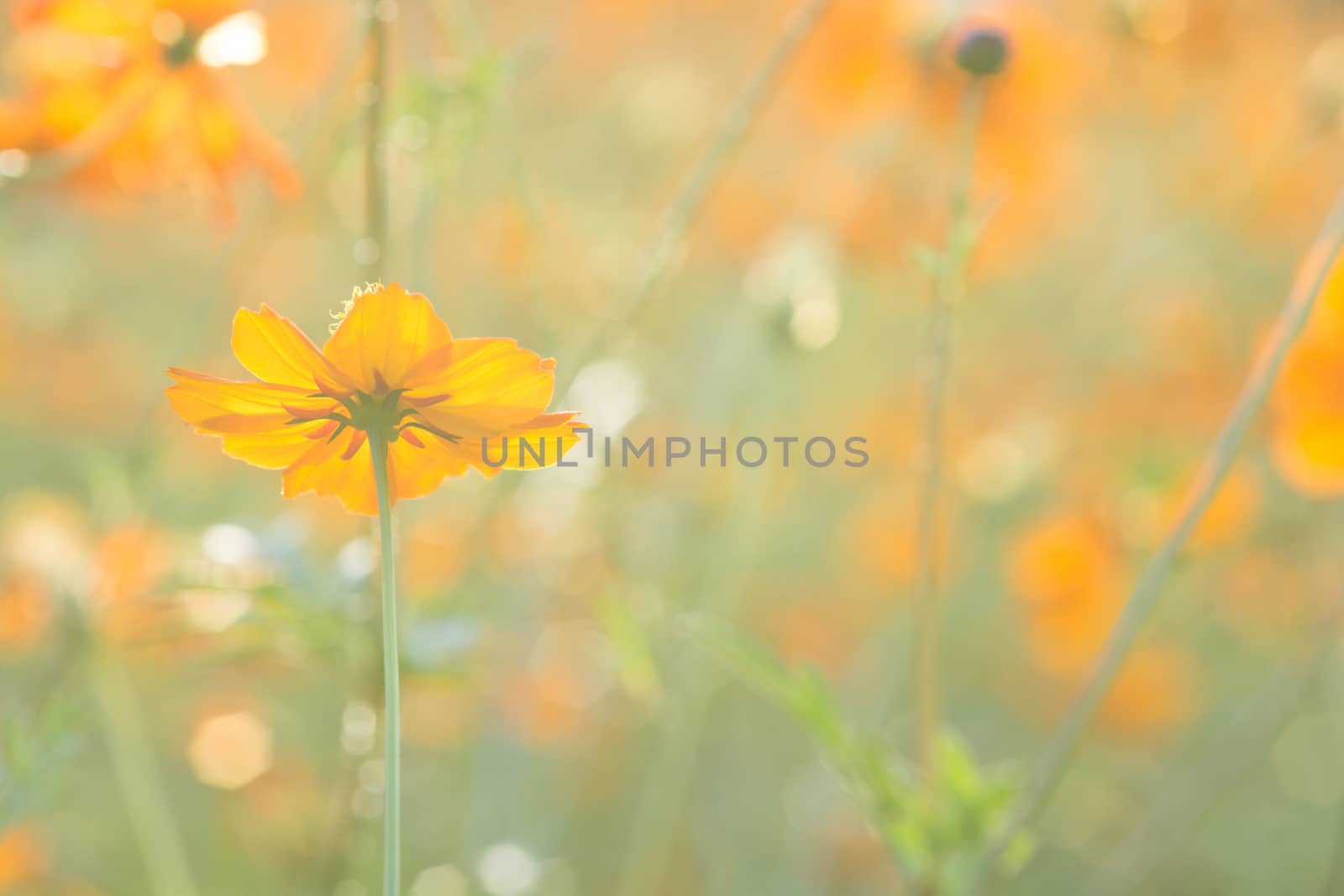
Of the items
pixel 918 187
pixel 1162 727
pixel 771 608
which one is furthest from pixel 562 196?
pixel 1162 727

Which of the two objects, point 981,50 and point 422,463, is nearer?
point 422,463

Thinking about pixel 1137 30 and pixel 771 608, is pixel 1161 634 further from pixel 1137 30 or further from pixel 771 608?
pixel 1137 30

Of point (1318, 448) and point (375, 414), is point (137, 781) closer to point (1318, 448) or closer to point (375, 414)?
point (375, 414)

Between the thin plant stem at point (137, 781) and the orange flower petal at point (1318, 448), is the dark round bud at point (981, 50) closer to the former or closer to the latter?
the orange flower petal at point (1318, 448)

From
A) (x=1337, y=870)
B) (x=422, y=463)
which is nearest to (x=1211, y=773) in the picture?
(x=1337, y=870)

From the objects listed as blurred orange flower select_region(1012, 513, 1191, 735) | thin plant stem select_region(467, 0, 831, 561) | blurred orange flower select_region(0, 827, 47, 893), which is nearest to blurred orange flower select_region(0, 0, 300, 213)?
thin plant stem select_region(467, 0, 831, 561)

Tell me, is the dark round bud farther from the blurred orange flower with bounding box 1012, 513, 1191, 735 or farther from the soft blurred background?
the blurred orange flower with bounding box 1012, 513, 1191, 735

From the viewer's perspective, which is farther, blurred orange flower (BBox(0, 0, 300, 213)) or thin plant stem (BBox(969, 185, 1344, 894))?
blurred orange flower (BBox(0, 0, 300, 213))

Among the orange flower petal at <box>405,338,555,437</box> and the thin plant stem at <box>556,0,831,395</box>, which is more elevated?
the thin plant stem at <box>556,0,831,395</box>
